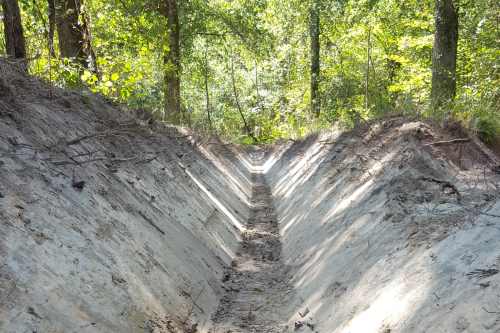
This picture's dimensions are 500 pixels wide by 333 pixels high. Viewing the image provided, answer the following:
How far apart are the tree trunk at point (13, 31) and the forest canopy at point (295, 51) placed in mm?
18

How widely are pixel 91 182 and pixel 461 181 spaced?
4.86m

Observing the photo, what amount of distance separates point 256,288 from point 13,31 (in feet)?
19.9

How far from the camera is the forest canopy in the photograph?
10211 millimetres

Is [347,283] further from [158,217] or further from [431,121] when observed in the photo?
[431,121]

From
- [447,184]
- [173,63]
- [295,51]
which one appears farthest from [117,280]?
[295,51]

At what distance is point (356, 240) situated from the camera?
22.1 ft

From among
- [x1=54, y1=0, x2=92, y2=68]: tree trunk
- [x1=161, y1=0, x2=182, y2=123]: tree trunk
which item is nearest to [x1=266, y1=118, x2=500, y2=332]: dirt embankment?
[x1=54, y1=0, x2=92, y2=68]: tree trunk

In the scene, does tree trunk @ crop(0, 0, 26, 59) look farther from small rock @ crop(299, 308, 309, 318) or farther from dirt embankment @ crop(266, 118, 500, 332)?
small rock @ crop(299, 308, 309, 318)

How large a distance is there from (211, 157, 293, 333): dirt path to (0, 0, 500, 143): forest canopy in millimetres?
3993

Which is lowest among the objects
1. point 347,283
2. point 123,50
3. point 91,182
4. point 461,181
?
point 347,283

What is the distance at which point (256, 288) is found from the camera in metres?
7.75

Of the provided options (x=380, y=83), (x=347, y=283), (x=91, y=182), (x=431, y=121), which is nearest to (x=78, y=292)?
(x=91, y=182)

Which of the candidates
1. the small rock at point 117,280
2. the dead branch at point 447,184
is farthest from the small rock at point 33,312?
the dead branch at point 447,184

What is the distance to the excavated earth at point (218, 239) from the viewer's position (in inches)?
160
